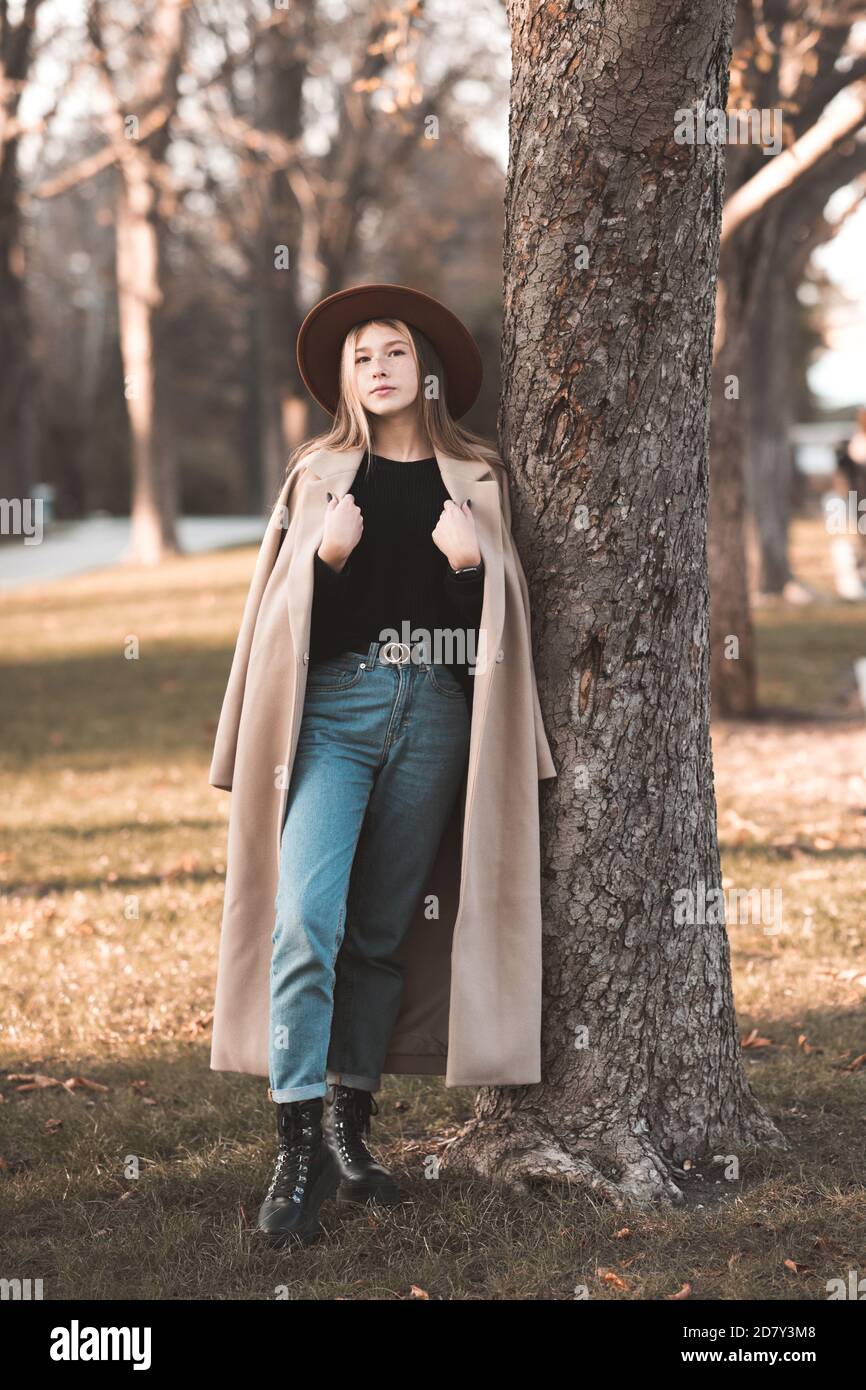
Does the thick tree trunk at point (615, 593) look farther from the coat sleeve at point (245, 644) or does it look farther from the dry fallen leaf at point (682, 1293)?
the coat sleeve at point (245, 644)

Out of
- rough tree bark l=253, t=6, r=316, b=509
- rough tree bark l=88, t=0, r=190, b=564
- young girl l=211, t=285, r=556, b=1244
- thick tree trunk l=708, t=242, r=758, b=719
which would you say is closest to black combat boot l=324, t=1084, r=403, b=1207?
young girl l=211, t=285, r=556, b=1244

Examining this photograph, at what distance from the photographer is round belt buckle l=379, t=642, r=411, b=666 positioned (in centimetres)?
362

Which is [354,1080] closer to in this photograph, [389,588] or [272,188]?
[389,588]

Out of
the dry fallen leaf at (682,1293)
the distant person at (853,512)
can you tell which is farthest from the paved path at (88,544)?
the dry fallen leaf at (682,1293)

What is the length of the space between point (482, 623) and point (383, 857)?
2.08 feet

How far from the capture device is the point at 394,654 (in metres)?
3.62

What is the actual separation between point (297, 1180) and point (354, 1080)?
0.30m

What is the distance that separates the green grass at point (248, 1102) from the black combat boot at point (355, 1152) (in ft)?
0.21

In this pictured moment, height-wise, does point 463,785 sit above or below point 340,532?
below

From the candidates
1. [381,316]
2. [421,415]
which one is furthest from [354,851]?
[381,316]

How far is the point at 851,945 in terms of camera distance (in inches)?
219

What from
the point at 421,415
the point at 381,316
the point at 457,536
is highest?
the point at 381,316

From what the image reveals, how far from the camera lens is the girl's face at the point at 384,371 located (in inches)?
146
